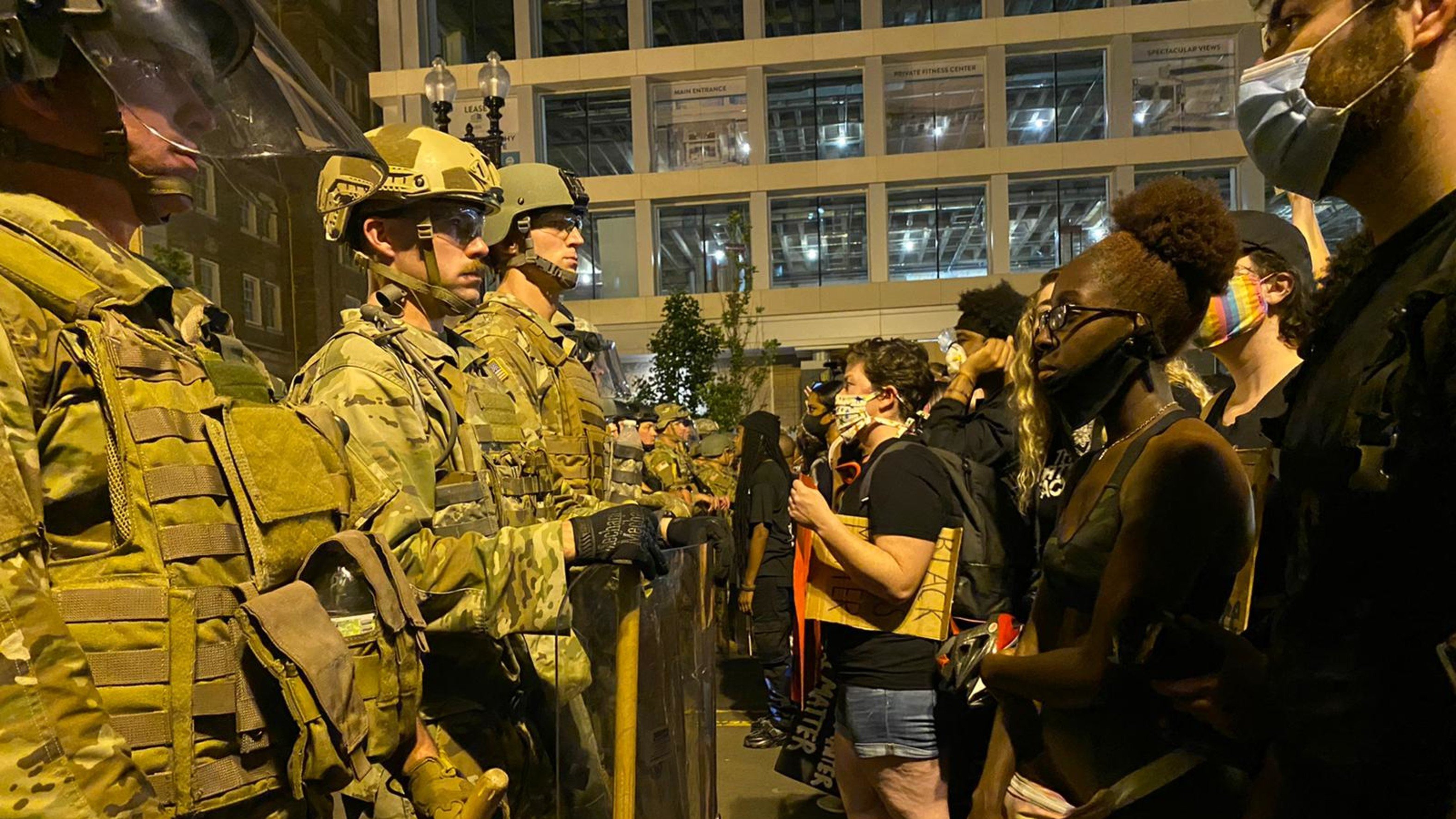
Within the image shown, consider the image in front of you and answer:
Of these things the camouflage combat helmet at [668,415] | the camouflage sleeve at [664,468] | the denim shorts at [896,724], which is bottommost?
the denim shorts at [896,724]

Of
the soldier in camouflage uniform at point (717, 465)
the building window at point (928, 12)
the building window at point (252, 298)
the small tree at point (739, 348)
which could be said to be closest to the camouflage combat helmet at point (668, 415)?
the soldier in camouflage uniform at point (717, 465)

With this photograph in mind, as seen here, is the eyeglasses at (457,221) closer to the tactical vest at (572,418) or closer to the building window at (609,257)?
the tactical vest at (572,418)

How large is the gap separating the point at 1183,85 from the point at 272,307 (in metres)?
21.2

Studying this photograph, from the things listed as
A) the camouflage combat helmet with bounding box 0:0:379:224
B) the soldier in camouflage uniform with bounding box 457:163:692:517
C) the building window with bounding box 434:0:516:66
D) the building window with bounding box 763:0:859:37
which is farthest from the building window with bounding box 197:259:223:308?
the building window with bounding box 763:0:859:37

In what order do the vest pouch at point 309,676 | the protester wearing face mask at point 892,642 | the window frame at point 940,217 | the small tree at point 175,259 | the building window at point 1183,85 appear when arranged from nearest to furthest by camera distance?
the vest pouch at point 309,676 → the protester wearing face mask at point 892,642 → the small tree at point 175,259 → the building window at point 1183,85 → the window frame at point 940,217

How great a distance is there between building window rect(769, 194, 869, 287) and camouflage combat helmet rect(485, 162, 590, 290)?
17.5 metres

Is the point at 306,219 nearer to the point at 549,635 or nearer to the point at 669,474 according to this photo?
the point at 549,635

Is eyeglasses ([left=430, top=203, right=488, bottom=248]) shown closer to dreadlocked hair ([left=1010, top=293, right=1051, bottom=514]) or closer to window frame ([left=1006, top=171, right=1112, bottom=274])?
dreadlocked hair ([left=1010, top=293, right=1051, bottom=514])

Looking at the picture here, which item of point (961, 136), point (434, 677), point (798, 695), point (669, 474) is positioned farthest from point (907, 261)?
point (434, 677)

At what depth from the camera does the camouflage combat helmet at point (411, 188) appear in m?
2.99

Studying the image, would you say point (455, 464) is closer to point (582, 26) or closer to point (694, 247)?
point (694, 247)

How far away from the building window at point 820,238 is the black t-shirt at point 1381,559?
2070 cm

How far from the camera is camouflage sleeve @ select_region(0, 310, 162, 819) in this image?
3.72 feet

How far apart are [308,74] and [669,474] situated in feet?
26.0
